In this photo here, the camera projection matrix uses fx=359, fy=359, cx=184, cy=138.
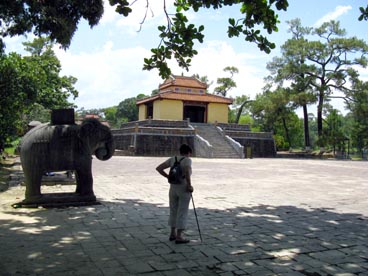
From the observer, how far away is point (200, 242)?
450cm

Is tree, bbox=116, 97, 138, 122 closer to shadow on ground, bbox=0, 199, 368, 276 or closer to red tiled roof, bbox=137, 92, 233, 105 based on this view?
red tiled roof, bbox=137, 92, 233, 105

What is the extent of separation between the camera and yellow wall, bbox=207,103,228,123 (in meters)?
35.4

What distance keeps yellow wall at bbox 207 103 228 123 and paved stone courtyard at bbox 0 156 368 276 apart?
27.4m

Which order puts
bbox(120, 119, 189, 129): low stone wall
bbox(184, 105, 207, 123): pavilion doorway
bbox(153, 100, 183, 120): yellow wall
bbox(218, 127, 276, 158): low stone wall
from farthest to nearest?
bbox(184, 105, 207, 123): pavilion doorway → bbox(153, 100, 183, 120): yellow wall → bbox(218, 127, 276, 158): low stone wall → bbox(120, 119, 189, 129): low stone wall

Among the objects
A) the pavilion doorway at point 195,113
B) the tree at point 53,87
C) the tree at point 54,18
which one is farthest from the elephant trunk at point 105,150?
the pavilion doorway at point 195,113

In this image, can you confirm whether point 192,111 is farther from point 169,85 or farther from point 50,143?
point 50,143

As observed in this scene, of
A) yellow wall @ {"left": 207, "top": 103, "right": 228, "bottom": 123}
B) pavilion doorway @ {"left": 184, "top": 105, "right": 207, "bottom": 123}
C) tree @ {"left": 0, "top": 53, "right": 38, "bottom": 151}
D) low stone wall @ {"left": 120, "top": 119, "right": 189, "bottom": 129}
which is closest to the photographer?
tree @ {"left": 0, "top": 53, "right": 38, "bottom": 151}

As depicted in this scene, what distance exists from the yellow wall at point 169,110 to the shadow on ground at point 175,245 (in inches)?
1067

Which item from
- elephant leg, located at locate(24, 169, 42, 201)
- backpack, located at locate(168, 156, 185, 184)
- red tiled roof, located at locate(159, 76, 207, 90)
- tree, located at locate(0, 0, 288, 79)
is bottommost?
elephant leg, located at locate(24, 169, 42, 201)

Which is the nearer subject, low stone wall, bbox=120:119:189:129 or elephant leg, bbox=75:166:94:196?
elephant leg, bbox=75:166:94:196

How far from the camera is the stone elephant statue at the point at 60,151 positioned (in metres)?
6.47

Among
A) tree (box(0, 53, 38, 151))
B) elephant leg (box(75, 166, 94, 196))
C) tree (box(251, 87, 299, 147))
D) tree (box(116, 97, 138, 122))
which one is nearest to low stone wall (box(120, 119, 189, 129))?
tree (box(251, 87, 299, 147))

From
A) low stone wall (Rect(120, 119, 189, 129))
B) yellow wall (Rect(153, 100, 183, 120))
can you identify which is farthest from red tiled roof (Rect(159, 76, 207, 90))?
low stone wall (Rect(120, 119, 189, 129))

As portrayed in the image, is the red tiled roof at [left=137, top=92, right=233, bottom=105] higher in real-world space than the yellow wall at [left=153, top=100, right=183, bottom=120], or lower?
higher
